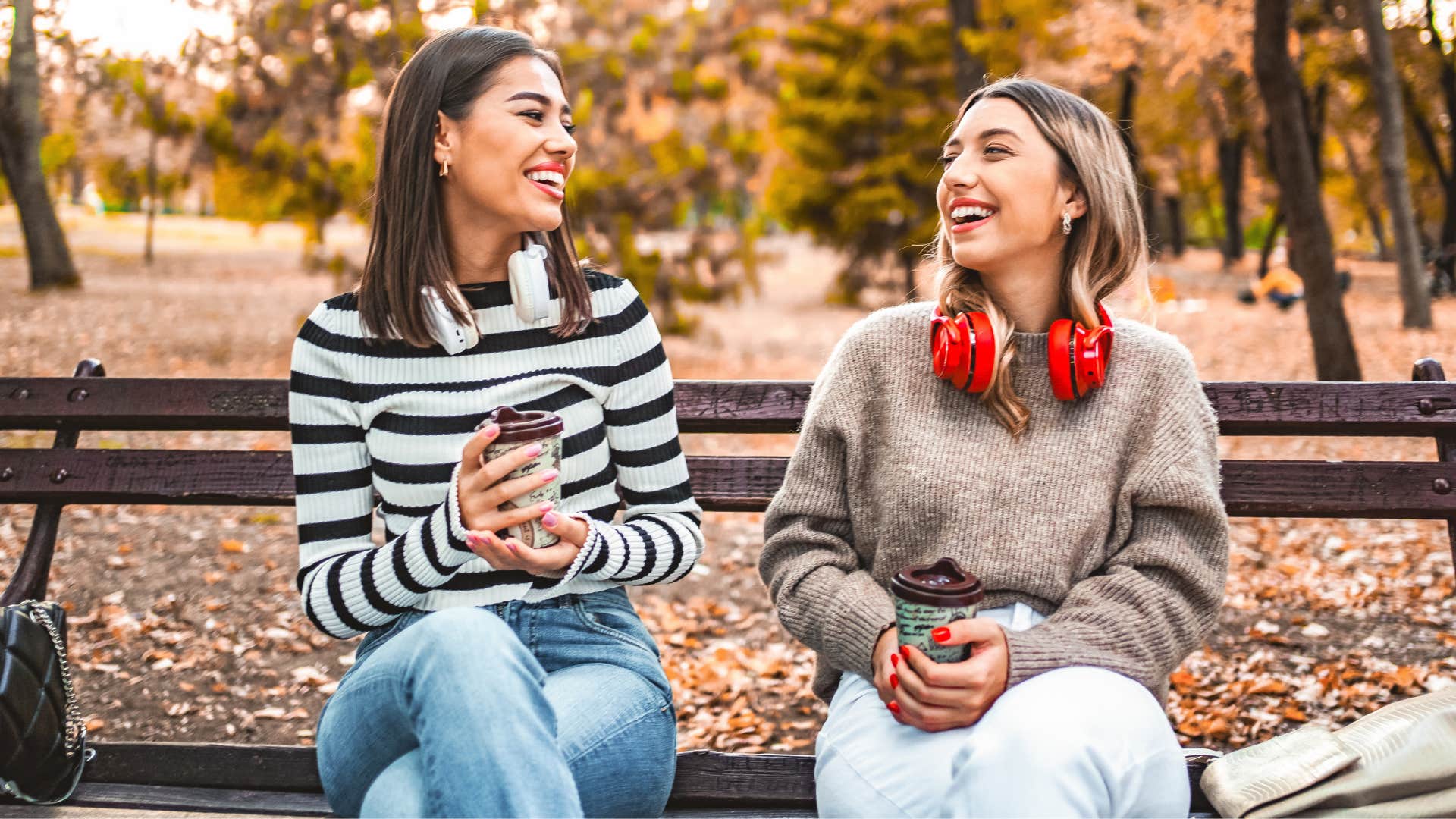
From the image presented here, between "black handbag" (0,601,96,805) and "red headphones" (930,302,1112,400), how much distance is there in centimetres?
208

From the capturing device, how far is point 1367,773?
2336mm

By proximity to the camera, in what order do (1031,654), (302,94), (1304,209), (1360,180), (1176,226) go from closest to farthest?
(1031,654) < (1304,209) < (302,94) < (1360,180) < (1176,226)

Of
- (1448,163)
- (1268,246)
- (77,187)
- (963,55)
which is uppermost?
(963,55)

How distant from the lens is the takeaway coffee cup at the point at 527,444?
2188mm

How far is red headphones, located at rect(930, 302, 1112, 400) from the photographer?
256 cm

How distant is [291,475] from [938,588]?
1973 mm

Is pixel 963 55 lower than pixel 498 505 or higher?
higher

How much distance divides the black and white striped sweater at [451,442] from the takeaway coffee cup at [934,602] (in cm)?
60

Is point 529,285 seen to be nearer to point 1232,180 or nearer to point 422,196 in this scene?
point 422,196

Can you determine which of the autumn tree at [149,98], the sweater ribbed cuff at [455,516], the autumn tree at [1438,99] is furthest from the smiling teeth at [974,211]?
the autumn tree at [1438,99]

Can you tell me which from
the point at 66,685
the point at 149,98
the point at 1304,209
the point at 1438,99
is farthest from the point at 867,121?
the point at 66,685

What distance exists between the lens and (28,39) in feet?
42.2

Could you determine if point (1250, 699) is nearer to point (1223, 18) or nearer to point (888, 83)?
point (1223, 18)

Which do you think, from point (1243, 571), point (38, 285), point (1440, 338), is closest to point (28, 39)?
point (38, 285)
